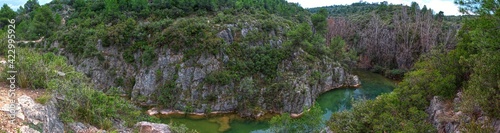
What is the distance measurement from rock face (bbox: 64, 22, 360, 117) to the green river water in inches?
Result: 52.4

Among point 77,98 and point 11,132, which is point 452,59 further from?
point 11,132

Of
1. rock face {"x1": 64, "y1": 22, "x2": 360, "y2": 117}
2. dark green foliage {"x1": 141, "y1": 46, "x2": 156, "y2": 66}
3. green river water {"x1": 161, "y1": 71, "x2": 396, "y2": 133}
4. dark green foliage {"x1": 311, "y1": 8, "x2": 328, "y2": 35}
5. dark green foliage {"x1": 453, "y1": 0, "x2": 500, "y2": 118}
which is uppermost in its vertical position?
dark green foliage {"x1": 311, "y1": 8, "x2": 328, "y2": 35}

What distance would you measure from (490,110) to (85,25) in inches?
1833

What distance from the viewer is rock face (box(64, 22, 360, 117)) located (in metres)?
37.1

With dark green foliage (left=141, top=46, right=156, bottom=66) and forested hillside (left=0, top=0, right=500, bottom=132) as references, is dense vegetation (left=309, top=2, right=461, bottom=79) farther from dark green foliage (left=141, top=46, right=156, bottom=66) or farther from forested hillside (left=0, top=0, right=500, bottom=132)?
dark green foliage (left=141, top=46, right=156, bottom=66)

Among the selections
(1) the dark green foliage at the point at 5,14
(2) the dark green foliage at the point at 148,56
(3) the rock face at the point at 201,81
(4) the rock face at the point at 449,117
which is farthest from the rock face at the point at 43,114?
(1) the dark green foliage at the point at 5,14

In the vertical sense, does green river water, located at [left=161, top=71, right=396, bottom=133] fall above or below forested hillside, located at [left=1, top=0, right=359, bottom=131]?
below

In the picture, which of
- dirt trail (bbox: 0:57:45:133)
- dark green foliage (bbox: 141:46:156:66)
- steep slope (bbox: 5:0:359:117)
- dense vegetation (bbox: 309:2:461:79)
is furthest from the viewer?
dense vegetation (bbox: 309:2:461:79)

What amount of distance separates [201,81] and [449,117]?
2679cm

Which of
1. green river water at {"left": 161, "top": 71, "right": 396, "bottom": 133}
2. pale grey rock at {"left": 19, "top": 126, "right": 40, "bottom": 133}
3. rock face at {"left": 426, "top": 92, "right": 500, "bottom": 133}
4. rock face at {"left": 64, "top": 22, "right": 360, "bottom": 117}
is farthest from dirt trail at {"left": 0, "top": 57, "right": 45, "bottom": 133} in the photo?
rock face at {"left": 64, "top": 22, "right": 360, "bottom": 117}

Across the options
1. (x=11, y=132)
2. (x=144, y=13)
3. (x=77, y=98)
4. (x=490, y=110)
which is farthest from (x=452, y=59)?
(x=144, y=13)

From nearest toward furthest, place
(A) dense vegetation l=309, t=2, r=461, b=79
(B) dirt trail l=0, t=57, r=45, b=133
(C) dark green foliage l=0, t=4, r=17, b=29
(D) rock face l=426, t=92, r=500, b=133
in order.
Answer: (B) dirt trail l=0, t=57, r=45, b=133, (D) rock face l=426, t=92, r=500, b=133, (C) dark green foliage l=0, t=4, r=17, b=29, (A) dense vegetation l=309, t=2, r=461, b=79

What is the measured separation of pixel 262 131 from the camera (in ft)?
108

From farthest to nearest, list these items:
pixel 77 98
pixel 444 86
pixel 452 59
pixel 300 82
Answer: pixel 300 82 < pixel 452 59 < pixel 444 86 < pixel 77 98
